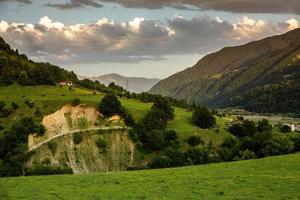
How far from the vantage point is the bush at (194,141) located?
141 metres

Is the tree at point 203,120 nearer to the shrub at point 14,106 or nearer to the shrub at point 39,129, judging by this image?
the shrub at point 39,129

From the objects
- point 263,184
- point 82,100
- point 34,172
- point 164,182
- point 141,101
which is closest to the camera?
point 263,184

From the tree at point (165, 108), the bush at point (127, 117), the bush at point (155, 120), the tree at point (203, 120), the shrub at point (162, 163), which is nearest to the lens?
the shrub at point (162, 163)

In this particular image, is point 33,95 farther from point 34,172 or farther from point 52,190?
point 52,190

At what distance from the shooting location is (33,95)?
167250mm

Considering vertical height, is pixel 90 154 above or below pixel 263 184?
below

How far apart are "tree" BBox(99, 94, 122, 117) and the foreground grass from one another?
95.0m

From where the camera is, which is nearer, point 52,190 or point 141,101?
point 52,190

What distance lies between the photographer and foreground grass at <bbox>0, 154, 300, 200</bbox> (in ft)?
140

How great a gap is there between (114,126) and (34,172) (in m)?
51.5

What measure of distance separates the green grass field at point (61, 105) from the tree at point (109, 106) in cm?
352

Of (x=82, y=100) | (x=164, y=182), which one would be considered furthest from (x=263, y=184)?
(x=82, y=100)

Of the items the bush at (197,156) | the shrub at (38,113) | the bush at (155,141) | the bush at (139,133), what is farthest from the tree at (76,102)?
the bush at (197,156)

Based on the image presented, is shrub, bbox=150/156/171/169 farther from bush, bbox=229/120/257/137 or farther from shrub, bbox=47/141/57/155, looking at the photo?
bush, bbox=229/120/257/137
